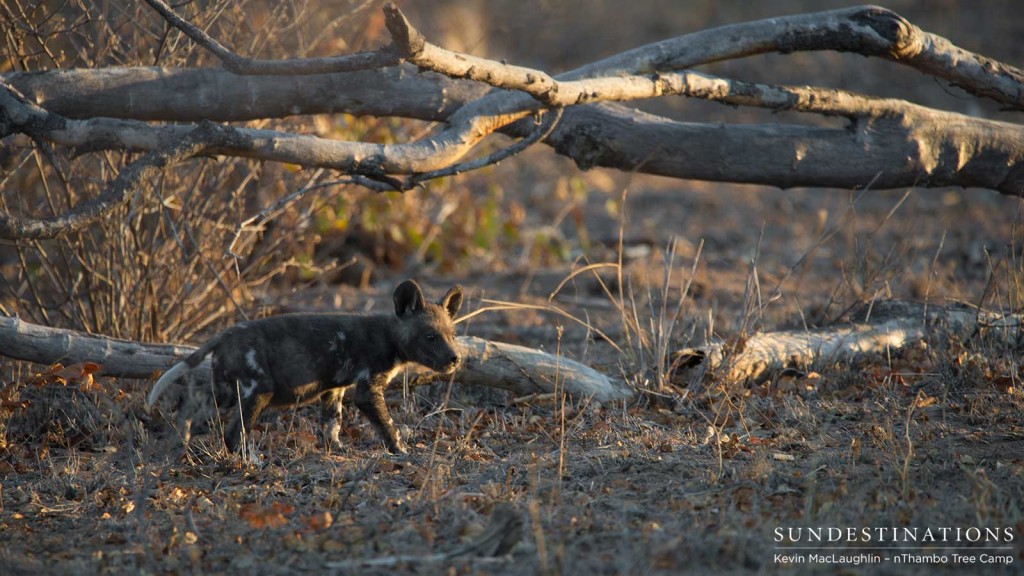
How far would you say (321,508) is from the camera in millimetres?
4934

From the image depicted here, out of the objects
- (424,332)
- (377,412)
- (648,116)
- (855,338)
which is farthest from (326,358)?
(855,338)

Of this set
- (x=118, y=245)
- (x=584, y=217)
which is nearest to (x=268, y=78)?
(x=118, y=245)

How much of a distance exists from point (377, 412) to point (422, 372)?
0.73 metres

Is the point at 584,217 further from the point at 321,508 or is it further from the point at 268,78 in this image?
the point at 321,508

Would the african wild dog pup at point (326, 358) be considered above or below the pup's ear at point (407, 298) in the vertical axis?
below

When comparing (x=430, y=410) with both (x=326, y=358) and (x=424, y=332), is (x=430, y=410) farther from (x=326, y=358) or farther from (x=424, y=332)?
(x=326, y=358)

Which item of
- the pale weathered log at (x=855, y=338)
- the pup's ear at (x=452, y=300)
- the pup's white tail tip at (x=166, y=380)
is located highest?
the pup's ear at (x=452, y=300)

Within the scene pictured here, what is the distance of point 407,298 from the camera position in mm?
6168

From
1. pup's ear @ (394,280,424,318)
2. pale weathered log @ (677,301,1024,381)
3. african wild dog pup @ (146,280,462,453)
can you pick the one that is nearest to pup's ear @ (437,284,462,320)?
african wild dog pup @ (146,280,462,453)

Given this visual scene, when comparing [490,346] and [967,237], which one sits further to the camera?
[967,237]

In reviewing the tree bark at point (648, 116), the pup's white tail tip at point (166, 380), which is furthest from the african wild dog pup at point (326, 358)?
the tree bark at point (648, 116)

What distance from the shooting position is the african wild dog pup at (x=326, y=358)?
222 inches

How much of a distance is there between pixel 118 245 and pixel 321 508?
3.04 m

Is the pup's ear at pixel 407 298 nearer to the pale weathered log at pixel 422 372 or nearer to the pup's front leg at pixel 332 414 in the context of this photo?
the pale weathered log at pixel 422 372
